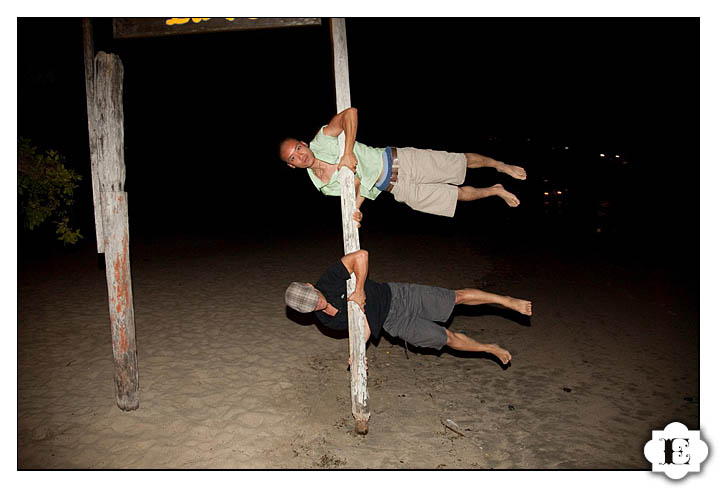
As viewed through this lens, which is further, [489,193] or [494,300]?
[494,300]

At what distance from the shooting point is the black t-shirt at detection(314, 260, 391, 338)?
3.74m

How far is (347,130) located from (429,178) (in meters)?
0.79

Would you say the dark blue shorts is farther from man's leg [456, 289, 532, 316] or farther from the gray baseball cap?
the gray baseball cap

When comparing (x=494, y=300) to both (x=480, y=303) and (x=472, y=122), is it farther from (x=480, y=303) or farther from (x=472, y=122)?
(x=472, y=122)

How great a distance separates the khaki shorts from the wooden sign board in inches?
47.3

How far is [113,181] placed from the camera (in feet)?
12.9

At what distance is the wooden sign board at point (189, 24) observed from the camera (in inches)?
139

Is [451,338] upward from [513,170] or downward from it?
downward

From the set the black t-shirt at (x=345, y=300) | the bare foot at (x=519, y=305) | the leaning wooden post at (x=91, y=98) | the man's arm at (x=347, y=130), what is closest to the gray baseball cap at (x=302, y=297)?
the black t-shirt at (x=345, y=300)

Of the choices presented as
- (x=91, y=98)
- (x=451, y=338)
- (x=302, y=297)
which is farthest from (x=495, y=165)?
(x=91, y=98)

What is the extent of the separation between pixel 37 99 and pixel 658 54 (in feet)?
41.9

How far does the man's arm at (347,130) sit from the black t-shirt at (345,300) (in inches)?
32.1

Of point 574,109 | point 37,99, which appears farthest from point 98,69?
point 574,109

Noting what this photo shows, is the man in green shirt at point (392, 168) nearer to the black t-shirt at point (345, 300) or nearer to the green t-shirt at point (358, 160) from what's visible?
the green t-shirt at point (358, 160)
